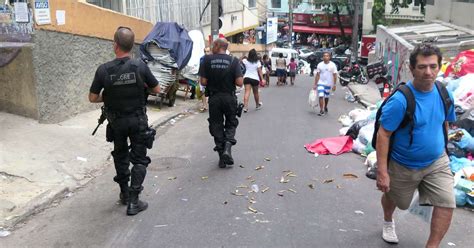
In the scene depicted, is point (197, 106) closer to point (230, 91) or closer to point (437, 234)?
point (230, 91)

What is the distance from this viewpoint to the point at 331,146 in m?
8.37

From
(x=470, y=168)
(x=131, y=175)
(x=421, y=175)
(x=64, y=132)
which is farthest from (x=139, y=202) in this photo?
(x=470, y=168)

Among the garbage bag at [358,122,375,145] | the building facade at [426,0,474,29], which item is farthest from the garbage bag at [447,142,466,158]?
the building facade at [426,0,474,29]

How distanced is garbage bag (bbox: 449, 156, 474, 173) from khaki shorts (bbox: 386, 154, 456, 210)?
101 inches

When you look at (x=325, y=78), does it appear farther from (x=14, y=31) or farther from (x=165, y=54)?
(x=14, y=31)

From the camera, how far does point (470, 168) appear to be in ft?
20.1

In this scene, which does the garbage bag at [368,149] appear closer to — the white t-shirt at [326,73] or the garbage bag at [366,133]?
the garbage bag at [366,133]

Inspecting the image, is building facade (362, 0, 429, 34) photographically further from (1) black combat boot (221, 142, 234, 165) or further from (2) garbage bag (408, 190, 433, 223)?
(2) garbage bag (408, 190, 433, 223)

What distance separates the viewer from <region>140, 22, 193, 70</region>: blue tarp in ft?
42.3

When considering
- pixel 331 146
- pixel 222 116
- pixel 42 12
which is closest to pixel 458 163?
pixel 331 146

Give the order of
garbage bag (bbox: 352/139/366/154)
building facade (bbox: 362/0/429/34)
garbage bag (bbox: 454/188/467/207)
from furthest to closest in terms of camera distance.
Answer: building facade (bbox: 362/0/429/34)
garbage bag (bbox: 352/139/366/154)
garbage bag (bbox: 454/188/467/207)

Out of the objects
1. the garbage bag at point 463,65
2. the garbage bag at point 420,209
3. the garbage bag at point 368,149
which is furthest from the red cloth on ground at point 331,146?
the garbage bag at point 420,209

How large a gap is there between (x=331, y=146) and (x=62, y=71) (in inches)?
206

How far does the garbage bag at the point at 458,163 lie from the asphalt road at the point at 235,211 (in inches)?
38.5
